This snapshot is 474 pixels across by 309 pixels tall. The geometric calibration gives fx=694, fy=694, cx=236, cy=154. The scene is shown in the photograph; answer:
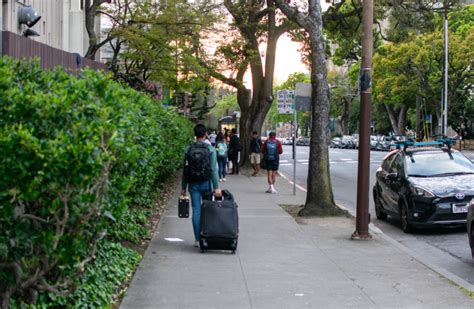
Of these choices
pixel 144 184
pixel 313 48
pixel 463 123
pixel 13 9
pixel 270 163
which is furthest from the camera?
pixel 463 123

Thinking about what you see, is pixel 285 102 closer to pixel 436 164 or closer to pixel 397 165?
pixel 397 165

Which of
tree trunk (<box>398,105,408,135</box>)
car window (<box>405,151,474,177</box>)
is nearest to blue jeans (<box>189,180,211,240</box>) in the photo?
car window (<box>405,151,474,177</box>)

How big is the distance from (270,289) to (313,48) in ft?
24.7

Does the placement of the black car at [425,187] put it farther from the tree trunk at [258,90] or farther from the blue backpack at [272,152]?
the tree trunk at [258,90]

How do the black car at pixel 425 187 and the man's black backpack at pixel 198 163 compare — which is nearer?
the man's black backpack at pixel 198 163

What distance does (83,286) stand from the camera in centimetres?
629

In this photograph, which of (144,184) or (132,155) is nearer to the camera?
(132,155)

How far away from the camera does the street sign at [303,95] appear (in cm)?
1675

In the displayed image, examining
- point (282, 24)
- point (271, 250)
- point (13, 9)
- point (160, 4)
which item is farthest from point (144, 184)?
point (282, 24)

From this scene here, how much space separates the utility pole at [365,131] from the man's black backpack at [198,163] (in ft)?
9.65

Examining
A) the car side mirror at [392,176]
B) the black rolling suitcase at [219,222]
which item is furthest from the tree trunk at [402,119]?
the black rolling suitcase at [219,222]

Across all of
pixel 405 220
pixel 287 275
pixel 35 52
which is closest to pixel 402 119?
pixel 405 220

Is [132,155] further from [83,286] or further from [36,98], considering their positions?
[83,286]

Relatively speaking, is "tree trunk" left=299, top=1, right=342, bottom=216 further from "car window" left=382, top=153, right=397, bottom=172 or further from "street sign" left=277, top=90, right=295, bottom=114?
"street sign" left=277, top=90, right=295, bottom=114
